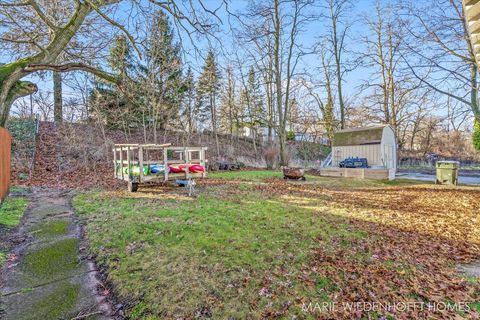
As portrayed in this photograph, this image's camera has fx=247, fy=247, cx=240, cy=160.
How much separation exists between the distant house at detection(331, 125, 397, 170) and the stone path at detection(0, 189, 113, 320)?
46.1 feet

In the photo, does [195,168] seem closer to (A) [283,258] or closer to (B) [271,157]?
(A) [283,258]

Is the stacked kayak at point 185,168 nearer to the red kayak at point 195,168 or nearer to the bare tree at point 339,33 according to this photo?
the red kayak at point 195,168

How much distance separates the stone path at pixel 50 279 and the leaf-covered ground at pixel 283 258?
0.23 metres

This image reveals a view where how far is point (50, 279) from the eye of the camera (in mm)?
2686

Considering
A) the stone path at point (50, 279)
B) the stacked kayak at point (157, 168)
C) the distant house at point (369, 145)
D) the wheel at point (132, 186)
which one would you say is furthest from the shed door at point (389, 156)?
the stone path at point (50, 279)

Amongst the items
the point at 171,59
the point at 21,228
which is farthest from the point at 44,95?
the point at 21,228

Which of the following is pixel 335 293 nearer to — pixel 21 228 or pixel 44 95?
pixel 21 228


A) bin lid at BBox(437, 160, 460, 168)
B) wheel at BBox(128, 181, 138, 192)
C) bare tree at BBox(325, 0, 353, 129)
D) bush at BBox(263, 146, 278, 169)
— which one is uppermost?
bare tree at BBox(325, 0, 353, 129)

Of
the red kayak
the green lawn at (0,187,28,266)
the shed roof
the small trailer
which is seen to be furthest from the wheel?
the shed roof

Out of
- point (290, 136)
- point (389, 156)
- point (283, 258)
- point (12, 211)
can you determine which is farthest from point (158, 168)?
point (290, 136)

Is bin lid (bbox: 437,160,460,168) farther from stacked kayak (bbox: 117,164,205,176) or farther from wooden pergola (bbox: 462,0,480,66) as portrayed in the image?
stacked kayak (bbox: 117,164,205,176)

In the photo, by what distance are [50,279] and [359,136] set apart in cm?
1543

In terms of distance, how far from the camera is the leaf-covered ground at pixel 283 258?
2.31m

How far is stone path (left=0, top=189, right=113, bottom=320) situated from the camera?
218 cm
